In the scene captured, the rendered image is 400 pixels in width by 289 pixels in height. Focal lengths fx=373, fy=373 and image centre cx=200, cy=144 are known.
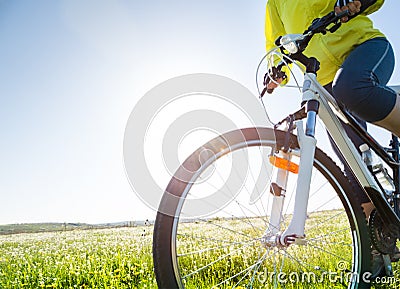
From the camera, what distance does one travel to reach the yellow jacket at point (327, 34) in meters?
2.41

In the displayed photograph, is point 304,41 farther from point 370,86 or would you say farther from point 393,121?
point 393,121

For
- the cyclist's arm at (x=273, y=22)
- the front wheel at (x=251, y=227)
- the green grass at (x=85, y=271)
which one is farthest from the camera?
the green grass at (x=85, y=271)

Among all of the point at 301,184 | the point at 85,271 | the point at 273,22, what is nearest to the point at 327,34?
the point at 273,22

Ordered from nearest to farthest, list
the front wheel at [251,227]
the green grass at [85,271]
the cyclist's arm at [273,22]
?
the front wheel at [251,227] < the cyclist's arm at [273,22] < the green grass at [85,271]

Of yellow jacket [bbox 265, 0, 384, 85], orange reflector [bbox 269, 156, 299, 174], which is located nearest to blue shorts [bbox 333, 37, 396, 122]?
yellow jacket [bbox 265, 0, 384, 85]

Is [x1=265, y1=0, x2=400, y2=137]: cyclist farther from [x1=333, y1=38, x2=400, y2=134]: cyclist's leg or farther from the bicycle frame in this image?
the bicycle frame

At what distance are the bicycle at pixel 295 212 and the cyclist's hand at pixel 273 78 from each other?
126 mm

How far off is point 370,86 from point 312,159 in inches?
23.9

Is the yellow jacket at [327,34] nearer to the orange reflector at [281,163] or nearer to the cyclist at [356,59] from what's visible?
the cyclist at [356,59]

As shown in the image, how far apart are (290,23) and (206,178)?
1.43 m

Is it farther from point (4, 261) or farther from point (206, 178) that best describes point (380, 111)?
point (4, 261)

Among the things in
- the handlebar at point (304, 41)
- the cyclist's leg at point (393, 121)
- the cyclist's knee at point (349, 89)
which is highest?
the handlebar at point (304, 41)

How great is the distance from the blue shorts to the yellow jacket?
145 mm

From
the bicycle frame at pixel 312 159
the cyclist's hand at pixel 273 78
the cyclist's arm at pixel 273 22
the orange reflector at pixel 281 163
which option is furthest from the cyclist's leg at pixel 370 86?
the cyclist's arm at pixel 273 22
